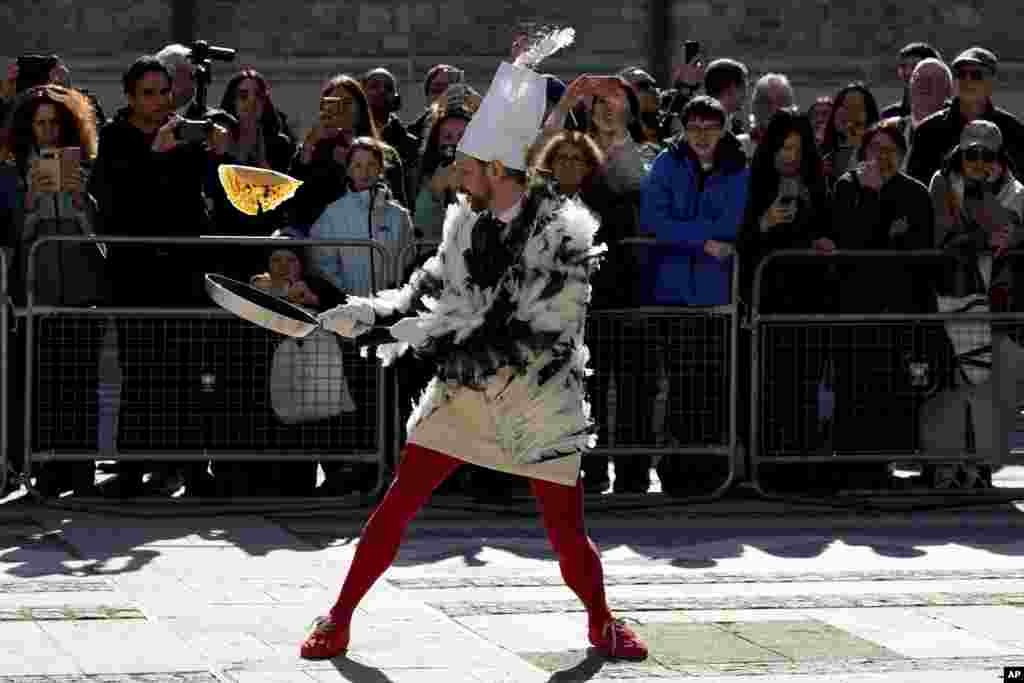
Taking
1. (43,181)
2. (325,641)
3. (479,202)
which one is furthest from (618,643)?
(43,181)

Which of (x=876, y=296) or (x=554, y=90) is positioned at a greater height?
(x=554, y=90)

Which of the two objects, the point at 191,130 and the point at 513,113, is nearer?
the point at 513,113

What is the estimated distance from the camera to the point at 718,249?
1201cm

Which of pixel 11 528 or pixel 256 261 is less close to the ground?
pixel 256 261

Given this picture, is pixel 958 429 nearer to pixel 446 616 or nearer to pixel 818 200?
pixel 818 200

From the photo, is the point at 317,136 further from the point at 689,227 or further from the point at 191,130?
the point at 689,227

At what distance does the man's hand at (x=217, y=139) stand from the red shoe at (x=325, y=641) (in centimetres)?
471

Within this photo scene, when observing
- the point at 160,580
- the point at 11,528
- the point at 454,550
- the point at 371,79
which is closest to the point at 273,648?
the point at 160,580

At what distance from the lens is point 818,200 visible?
1259cm

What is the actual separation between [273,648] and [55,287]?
14.1 feet

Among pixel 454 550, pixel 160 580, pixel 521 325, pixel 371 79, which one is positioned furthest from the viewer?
pixel 371 79

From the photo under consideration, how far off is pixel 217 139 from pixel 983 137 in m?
3.97

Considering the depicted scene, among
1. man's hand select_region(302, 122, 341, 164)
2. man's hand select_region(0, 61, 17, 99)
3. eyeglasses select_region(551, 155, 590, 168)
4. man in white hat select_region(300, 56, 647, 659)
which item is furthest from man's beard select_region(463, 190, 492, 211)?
man's hand select_region(0, 61, 17, 99)

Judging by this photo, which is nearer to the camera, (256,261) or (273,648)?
(273,648)
